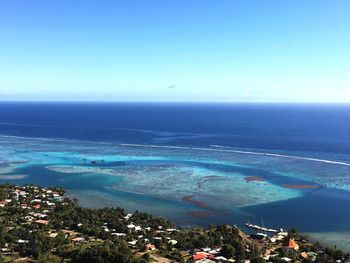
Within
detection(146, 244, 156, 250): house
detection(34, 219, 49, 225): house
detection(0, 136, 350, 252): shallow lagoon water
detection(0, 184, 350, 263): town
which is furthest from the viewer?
detection(0, 136, 350, 252): shallow lagoon water

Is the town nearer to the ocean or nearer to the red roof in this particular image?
the red roof

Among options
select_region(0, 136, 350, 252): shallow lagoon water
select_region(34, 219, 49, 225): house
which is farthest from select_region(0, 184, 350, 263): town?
select_region(0, 136, 350, 252): shallow lagoon water

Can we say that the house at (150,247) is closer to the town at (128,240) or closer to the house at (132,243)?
the town at (128,240)

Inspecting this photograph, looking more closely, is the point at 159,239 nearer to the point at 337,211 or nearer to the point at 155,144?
the point at 337,211

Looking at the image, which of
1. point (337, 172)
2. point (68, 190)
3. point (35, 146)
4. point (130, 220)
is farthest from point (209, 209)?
point (35, 146)

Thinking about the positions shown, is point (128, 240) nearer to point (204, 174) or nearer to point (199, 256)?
point (199, 256)
